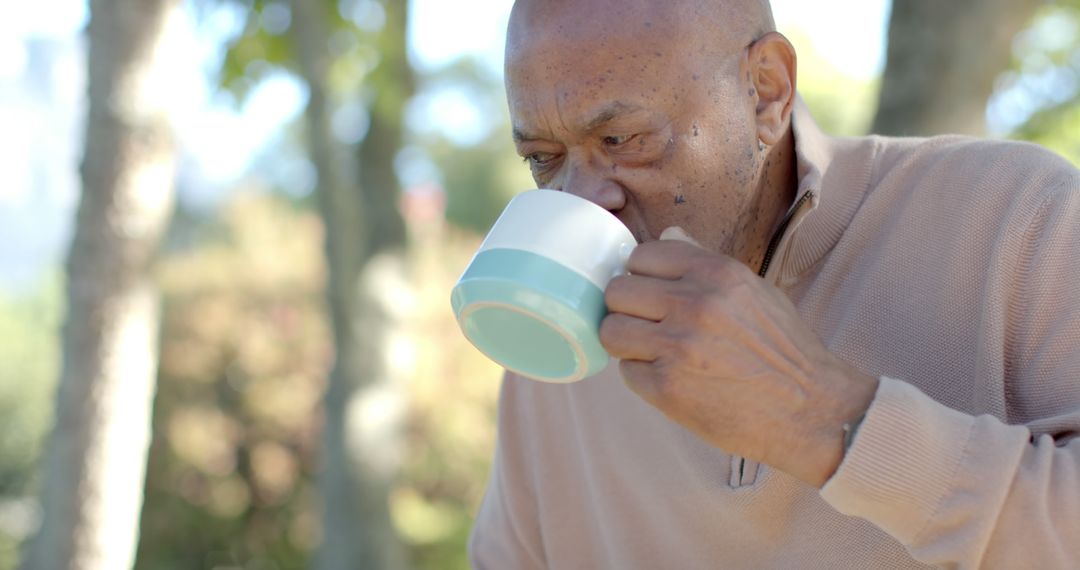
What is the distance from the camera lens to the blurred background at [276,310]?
11.3 feet

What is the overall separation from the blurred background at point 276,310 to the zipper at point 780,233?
229 cm

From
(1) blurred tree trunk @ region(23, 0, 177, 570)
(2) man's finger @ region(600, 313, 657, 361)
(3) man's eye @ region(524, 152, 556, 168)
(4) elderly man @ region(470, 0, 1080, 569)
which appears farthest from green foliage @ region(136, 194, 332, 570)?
(2) man's finger @ region(600, 313, 657, 361)

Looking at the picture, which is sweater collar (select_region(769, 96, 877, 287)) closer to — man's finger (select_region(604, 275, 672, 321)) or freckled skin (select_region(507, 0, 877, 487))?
freckled skin (select_region(507, 0, 877, 487))

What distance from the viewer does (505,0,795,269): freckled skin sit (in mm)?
1652

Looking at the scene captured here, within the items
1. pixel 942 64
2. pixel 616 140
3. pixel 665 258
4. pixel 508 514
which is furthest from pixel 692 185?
pixel 942 64

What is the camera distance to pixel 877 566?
5.36ft

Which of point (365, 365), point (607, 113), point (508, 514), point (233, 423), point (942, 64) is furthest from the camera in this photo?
point (233, 423)

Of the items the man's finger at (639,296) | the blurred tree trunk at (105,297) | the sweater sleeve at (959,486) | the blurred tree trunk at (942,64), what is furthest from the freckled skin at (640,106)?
the blurred tree trunk at (942,64)

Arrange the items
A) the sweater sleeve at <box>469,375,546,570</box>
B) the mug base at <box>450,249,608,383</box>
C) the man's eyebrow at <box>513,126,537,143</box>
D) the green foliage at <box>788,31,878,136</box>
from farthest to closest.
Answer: the green foliage at <box>788,31,878,136</box> < the sweater sleeve at <box>469,375,546,570</box> < the man's eyebrow at <box>513,126,537,143</box> < the mug base at <box>450,249,608,383</box>

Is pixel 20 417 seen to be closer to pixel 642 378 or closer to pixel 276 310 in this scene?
pixel 276 310

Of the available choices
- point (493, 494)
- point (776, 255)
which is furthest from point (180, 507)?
point (776, 255)

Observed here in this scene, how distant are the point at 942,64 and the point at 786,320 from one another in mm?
3044

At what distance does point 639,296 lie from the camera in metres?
1.32

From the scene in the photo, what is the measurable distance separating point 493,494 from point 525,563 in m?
0.17
